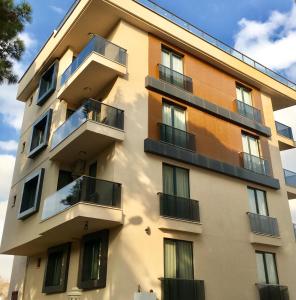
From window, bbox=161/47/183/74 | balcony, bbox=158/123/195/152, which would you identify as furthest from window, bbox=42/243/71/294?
window, bbox=161/47/183/74

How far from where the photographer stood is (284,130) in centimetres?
2355

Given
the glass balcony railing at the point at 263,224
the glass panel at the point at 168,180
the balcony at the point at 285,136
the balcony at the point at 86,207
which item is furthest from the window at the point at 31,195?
the balcony at the point at 285,136

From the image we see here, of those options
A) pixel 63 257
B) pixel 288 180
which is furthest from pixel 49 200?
pixel 288 180

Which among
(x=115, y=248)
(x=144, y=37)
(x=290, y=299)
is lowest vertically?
(x=290, y=299)

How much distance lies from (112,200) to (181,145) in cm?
463

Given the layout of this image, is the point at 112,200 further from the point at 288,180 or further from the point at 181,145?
the point at 288,180

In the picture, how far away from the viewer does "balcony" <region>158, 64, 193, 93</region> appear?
695 inches

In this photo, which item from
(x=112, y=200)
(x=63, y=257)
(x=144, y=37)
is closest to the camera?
(x=112, y=200)

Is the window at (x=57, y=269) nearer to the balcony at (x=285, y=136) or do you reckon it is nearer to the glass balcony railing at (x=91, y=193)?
the glass balcony railing at (x=91, y=193)

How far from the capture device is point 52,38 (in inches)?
808

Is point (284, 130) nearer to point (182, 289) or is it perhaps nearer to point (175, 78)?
point (175, 78)

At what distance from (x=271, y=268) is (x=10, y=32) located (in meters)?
15.2

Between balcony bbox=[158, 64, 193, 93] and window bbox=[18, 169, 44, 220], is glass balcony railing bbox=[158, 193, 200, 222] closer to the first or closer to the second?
balcony bbox=[158, 64, 193, 93]

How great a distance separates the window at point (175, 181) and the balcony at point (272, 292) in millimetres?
5254
